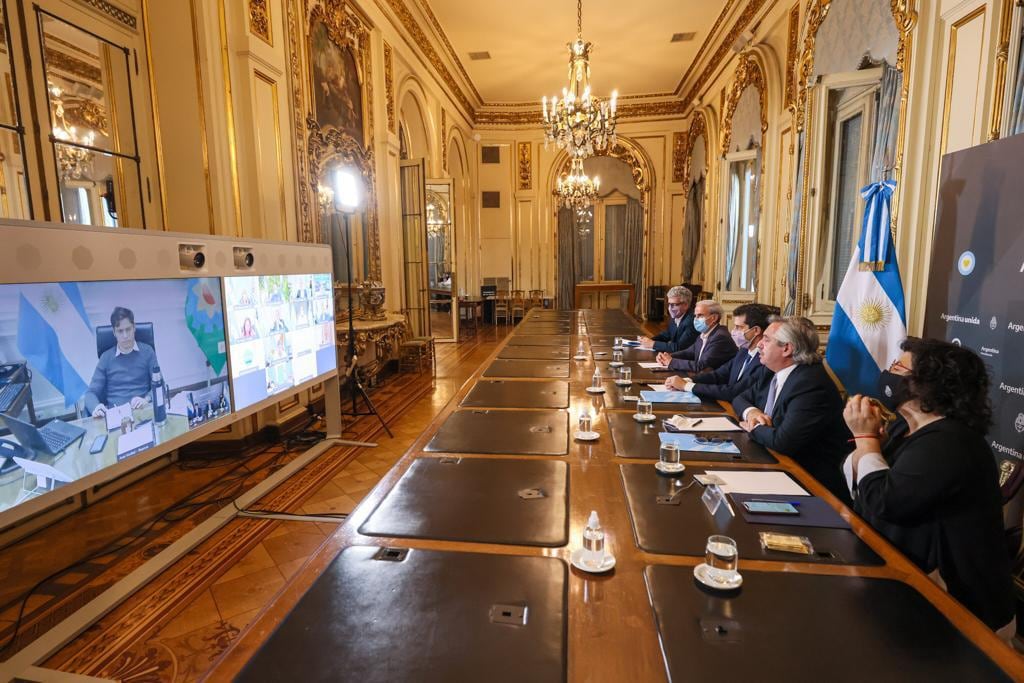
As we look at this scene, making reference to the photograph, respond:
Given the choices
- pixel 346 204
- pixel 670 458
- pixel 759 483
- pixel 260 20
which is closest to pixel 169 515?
pixel 670 458

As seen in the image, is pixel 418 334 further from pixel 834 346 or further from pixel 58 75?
pixel 834 346

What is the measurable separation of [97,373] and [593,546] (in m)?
1.96

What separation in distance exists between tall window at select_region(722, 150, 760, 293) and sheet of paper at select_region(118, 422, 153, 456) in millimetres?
6398

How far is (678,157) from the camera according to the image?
36.6ft

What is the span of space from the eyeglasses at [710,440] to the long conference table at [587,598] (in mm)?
255

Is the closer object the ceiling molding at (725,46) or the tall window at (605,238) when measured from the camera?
the ceiling molding at (725,46)

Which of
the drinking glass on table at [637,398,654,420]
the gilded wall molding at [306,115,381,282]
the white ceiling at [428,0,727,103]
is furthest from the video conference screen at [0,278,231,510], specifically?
the white ceiling at [428,0,727,103]

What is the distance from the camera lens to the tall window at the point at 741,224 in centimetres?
683

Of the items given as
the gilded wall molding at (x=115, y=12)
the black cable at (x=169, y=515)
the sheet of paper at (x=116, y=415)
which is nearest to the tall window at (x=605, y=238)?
the black cable at (x=169, y=515)

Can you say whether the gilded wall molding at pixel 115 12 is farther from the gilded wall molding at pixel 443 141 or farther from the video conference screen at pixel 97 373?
the gilded wall molding at pixel 443 141

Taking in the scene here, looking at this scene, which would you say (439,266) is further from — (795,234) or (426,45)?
(795,234)

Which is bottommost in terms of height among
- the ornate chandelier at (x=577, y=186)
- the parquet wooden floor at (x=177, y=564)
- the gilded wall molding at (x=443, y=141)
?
the parquet wooden floor at (x=177, y=564)

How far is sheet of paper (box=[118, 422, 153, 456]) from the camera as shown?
2.12 m

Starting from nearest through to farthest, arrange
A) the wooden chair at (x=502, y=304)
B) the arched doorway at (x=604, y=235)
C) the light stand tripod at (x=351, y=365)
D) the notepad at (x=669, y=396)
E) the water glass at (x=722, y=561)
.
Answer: the water glass at (x=722, y=561) → the notepad at (x=669, y=396) → the light stand tripod at (x=351, y=365) → the wooden chair at (x=502, y=304) → the arched doorway at (x=604, y=235)
